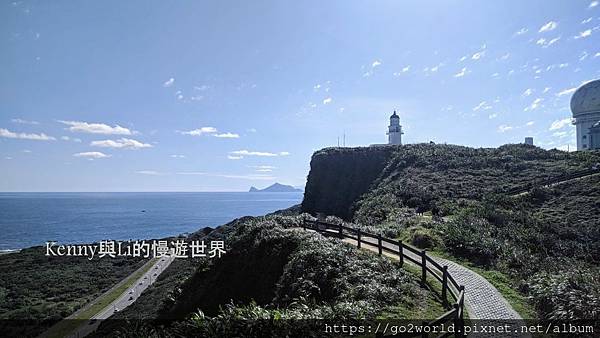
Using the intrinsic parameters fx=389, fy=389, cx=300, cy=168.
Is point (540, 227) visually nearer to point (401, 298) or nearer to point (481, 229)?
point (481, 229)

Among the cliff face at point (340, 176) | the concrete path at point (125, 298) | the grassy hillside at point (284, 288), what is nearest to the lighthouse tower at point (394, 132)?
the cliff face at point (340, 176)

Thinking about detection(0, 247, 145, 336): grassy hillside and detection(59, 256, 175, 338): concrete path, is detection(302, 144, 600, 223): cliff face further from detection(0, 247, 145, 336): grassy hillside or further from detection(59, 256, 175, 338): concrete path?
detection(0, 247, 145, 336): grassy hillside

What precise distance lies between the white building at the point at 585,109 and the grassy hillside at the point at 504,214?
2744 cm

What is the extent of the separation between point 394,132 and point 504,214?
57.6 m

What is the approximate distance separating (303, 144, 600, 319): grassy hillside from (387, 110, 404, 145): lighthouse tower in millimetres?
20205

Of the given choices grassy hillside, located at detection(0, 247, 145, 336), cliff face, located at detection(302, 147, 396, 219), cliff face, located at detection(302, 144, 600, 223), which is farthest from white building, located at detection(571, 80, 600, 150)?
grassy hillside, located at detection(0, 247, 145, 336)

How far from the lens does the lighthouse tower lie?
82562mm

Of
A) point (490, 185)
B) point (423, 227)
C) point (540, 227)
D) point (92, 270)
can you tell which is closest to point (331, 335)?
point (423, 227)

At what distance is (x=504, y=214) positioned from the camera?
88.1 feet

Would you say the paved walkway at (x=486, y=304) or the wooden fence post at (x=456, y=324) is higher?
the wooden fence post at (x=456, y=324)

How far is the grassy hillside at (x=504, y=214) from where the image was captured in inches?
502

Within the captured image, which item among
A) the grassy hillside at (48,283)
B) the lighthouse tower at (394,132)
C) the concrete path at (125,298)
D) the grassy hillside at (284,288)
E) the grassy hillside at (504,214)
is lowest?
the grassy hillside at (48,283)

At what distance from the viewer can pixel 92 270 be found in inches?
2083

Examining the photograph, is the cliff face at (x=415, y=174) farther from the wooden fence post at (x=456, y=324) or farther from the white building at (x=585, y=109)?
the white building at (x=585, y=109)
